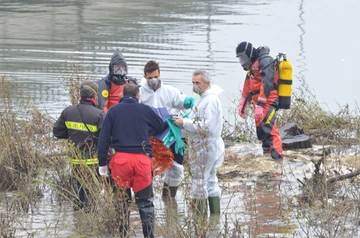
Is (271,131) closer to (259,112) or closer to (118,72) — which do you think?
(259,112)

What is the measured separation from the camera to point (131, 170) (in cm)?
731

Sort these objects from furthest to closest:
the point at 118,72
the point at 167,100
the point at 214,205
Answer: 1. the point at 118,72
2. the point at 167,100
3. the point at 214,205

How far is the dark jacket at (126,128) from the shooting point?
732 cm

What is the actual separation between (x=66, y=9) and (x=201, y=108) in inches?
947

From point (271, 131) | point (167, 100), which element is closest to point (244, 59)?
point (271, 131)

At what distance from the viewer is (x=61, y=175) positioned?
359 inches

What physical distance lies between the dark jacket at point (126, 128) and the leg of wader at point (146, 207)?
1.19 feet

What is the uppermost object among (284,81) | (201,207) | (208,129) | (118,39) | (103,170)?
(118,39)

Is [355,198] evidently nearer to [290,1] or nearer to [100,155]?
[100,155]

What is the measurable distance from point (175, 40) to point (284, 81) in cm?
1375

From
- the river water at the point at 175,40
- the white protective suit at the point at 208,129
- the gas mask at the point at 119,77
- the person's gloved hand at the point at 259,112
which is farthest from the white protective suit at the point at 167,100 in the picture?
the river water at the point at 175,40

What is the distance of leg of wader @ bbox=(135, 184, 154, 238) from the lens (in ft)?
24.2

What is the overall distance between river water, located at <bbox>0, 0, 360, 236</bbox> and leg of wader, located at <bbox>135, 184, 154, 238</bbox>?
6.33 meters

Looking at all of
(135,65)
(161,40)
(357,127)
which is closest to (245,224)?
(357,127)
